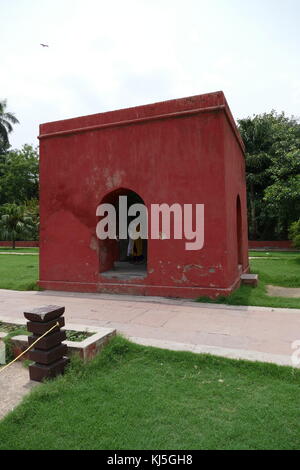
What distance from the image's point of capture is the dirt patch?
8.02m

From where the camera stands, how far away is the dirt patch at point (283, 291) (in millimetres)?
8016

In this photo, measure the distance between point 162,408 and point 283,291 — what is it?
21.4 ft

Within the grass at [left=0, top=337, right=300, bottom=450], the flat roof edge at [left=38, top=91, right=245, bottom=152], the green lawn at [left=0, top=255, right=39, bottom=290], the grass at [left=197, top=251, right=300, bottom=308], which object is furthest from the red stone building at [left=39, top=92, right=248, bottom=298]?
the grass at [left=0, top=337, right=300, bottom=450]

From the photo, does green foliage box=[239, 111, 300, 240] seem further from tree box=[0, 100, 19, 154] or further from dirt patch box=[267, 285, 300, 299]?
tree box=[0, 100, 19, 154]

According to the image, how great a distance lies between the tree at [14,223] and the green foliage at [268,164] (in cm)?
1531

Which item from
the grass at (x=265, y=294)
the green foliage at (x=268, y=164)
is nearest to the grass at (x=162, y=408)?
the grass at (x=265, y=294)

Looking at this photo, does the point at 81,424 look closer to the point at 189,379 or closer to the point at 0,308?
the point at 189,379

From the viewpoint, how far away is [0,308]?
6668 millimetres

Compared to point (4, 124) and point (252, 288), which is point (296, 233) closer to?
point (252, 288)

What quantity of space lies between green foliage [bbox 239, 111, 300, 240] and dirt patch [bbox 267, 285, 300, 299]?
10.2 m

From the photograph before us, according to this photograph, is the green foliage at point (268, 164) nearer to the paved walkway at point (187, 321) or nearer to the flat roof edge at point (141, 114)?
the flat roof edge at point (141, 114)

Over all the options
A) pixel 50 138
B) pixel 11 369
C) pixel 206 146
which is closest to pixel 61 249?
pixel 50 138

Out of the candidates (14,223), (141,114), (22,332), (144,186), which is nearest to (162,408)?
(22,332)

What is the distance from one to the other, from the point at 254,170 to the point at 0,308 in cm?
1953
